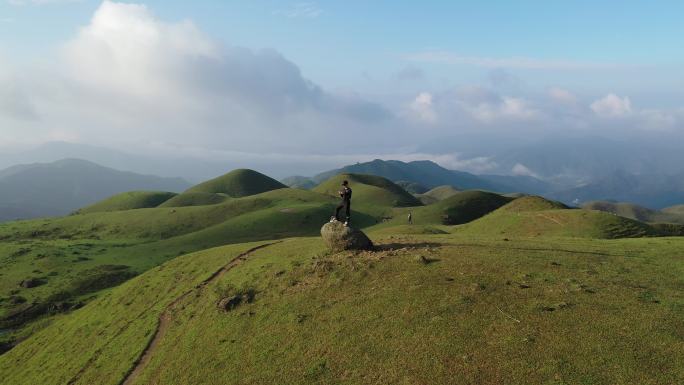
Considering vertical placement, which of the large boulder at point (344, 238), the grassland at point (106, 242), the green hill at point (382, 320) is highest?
the large boulder at point (344, 238)

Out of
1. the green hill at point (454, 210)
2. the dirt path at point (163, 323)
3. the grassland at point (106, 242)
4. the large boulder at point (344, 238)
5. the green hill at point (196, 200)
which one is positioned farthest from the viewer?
the green hill at point (196, 200)

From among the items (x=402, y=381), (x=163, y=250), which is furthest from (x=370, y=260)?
(x=163, y=250)

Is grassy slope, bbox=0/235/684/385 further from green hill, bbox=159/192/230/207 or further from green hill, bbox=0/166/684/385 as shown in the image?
green hill, bbox=159/192/230/207

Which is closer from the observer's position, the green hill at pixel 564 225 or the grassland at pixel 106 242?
the grassland at pixel 106 242

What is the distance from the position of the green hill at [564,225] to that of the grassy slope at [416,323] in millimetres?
29648

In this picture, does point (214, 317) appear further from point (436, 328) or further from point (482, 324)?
point (482, 324)

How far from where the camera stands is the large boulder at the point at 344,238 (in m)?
38.9

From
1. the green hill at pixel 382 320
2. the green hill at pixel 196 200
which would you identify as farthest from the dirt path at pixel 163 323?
the green hill at pixel 196 200

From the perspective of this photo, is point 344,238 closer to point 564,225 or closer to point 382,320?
point 382,320

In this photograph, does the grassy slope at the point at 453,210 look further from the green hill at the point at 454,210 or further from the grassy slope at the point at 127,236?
the grassy slope at the point at 127,236

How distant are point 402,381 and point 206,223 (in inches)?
4530

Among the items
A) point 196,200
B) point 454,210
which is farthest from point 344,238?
point 196,200

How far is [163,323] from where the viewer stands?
38562 mm

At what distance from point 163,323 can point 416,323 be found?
25174 mm
